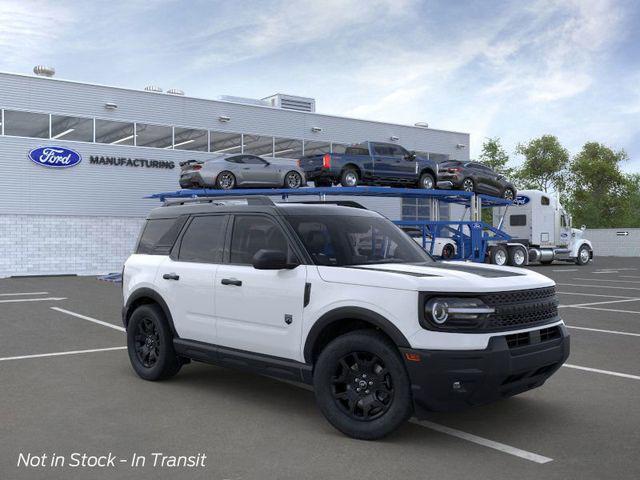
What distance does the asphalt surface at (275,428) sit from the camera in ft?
14.2

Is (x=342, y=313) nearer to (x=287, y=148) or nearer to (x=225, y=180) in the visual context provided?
(x=225, y=180)

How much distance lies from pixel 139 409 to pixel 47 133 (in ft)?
78.4

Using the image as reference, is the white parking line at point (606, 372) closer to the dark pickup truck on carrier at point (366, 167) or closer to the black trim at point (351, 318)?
the black trim at point (351, 318)

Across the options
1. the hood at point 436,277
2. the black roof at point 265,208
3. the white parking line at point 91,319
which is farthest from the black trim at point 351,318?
the white parking line at point 91,319

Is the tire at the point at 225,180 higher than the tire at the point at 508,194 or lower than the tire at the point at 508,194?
higher

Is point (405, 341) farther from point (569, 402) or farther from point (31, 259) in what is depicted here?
point (31, 259)

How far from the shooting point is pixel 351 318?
16.9 feet

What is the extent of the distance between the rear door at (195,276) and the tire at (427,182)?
17638 mm

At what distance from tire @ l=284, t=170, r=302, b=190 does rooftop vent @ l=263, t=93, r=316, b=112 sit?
35.6ft

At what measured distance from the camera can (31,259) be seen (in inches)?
1054

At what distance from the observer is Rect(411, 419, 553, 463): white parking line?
4.51 metres

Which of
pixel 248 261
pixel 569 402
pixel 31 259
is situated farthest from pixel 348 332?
pixel 31 259

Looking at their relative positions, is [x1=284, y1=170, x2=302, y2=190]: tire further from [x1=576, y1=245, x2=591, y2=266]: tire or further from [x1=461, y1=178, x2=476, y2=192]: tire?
[x1=576, y1=245, x2=591, y2=266]: tire

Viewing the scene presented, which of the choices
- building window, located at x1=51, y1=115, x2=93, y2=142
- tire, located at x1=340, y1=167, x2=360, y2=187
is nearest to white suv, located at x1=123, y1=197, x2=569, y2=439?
tire, located at x1=340, y1=167, x2=360, y2=187
